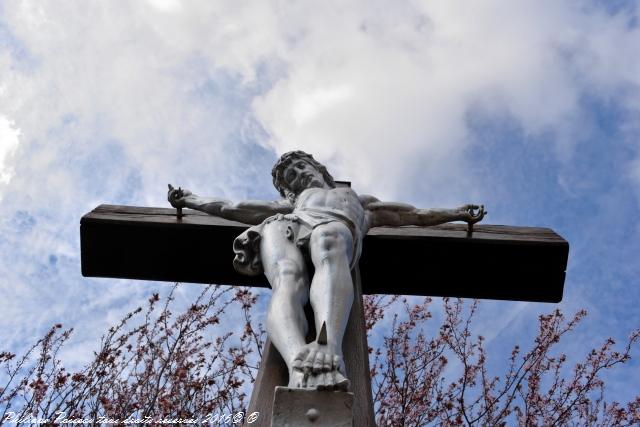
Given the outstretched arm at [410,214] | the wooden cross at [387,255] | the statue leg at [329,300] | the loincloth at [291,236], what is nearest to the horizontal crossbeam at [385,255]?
the wooden cross at [387,255]

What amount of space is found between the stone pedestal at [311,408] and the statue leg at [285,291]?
9cm

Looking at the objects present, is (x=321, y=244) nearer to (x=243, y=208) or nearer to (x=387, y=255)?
(x=243, y=208)

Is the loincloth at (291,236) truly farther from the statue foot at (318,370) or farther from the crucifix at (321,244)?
the statue foot at (318,370)

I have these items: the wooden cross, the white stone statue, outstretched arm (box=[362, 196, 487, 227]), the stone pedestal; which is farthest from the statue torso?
the stone pedestal

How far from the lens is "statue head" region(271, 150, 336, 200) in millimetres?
5020

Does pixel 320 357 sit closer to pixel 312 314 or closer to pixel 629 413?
pixel 312 314

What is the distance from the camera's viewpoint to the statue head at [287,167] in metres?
5.02

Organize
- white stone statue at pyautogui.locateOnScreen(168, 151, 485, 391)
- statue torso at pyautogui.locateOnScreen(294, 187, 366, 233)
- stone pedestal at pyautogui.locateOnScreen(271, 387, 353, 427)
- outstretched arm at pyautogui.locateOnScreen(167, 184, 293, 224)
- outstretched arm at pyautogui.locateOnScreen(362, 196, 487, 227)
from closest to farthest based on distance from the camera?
stone pedestal at pyautogui.locateOnScreen(271, 387, 353, 427) → white stone statue at pyautogui.locateOnScreen(168, 151, 485, 391) → statue torso at pyautogui.locateOnScreen(294, 187, 366, 233) → outstretched arm at pyautogui.locateOnScreen(167, 184, 293, 224) → outstretched arm at pyautogui.locateOnScreen(362, 196, 487, 227)

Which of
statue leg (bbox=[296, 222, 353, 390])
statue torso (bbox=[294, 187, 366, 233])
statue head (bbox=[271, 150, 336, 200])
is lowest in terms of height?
statue leg (bbox=[296, 222, 353, 390])

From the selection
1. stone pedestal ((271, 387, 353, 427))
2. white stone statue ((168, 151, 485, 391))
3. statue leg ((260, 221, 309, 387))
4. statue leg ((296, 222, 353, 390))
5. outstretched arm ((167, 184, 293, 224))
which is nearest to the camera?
stone pedestal ((271, 387, 353, 427))

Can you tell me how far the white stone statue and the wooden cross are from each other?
0.29 m

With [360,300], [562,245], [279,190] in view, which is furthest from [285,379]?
[562,245]

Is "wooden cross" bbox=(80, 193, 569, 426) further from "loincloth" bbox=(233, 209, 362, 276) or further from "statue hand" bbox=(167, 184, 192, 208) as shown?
"loincloth" bbox=(233, 209, 362, 276)

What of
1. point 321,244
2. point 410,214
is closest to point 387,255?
point 410,214
